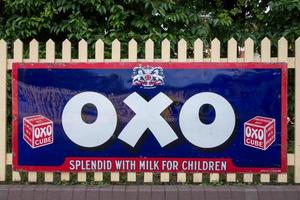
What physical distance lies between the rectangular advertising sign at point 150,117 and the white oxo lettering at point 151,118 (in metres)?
0.01

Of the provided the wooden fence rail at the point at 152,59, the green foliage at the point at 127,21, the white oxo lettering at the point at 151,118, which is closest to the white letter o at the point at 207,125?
the white oxo lettering at the point at 151,118

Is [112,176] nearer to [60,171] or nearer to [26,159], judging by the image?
[60,171]

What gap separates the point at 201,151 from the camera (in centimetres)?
564

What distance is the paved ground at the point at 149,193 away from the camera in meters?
5.37

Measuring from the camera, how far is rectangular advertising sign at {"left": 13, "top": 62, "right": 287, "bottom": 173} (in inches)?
220

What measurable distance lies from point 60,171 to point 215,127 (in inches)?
68.7

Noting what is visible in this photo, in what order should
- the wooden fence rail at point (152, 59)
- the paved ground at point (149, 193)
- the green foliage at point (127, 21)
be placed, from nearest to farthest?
the paved ground at point (149, 193), the wooden fence rail at point (152, 59), the green foliage at point (127, 21)

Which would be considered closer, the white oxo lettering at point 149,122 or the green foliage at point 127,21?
the white oxo lettering at point 149,122

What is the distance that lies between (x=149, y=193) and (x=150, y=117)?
2.64 feet

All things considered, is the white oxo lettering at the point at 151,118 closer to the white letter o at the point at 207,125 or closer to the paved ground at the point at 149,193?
the white letter o at the point at 207,125

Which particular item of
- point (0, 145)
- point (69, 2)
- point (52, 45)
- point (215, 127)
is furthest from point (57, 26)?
point (215, 127)

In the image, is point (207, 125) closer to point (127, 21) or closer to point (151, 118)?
point (151, 118)

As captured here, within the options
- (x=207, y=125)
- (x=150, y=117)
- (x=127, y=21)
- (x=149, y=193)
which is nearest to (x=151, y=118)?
(x=150, y=117)

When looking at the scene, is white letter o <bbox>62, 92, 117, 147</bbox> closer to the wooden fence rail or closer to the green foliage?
the wooden fence rail
